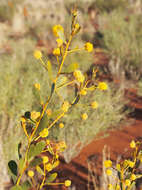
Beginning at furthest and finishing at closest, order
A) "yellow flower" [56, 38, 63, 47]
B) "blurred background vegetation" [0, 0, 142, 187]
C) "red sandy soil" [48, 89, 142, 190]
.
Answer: "blurred background vegetation" [0, 0, 142, 187], "red sandy soil" [48, 89, 142, 190], "yellow flower" [56, 38, 63, 47]

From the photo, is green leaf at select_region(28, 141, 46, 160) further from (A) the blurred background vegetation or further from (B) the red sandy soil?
(B) the red sandy soil

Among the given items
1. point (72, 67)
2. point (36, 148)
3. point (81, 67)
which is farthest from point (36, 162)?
point (81, 67)

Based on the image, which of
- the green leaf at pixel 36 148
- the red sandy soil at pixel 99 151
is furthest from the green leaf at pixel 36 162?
the red sandy soil at pixel 99 151

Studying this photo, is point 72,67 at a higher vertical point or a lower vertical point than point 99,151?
higher

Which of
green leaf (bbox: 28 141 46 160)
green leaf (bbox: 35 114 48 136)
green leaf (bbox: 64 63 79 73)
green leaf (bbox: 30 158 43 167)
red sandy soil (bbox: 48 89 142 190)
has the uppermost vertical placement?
green leaf (bbox: 64 63 79 73)

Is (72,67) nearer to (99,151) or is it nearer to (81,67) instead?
(99,151)

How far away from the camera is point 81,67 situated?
5633 mm

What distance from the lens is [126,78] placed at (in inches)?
211

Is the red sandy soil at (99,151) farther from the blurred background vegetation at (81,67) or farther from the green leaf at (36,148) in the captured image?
the green leaf at (36,148)

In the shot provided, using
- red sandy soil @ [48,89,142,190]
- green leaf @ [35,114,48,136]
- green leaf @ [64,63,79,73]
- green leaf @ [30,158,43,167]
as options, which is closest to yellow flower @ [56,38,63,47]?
green leaf @ [64,63,79,73]

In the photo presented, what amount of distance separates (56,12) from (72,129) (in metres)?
14.1

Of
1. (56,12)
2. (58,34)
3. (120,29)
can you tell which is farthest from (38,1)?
(58,34)

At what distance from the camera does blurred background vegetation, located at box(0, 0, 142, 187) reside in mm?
2684

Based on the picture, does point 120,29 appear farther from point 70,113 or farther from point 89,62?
point 70,113
